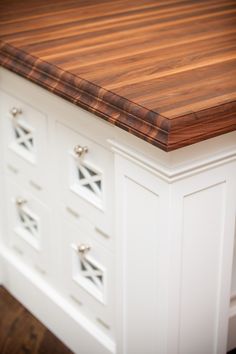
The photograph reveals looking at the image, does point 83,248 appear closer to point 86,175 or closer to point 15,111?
point 86,175

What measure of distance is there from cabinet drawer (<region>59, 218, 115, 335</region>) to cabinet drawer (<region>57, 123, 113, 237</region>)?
0.06 m

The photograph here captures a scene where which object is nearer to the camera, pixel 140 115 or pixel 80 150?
pixel 140 115

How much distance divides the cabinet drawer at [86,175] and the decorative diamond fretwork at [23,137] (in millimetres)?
129

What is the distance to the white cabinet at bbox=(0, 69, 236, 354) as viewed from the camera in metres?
1.22

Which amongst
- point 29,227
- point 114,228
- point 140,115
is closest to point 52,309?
point 29,227

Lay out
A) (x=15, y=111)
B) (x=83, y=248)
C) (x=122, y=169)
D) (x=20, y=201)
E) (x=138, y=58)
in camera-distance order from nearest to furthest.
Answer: (x=122, y=169)
(x=138, y=58)
(x=83, y=248)
(x=15, y=111)
(x=20, y=201)

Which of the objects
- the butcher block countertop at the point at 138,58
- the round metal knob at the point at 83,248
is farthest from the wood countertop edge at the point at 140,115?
the round metal knob at the point at 83,248

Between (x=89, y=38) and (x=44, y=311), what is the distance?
0.67m

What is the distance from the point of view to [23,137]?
1.64 meters

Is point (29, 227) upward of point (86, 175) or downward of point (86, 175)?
downward

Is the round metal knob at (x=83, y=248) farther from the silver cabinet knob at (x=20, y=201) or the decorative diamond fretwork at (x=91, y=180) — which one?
the silver cabinet knob at (x=20, y=201)

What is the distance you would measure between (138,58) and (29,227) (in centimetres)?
56

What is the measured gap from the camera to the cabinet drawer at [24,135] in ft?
5.16

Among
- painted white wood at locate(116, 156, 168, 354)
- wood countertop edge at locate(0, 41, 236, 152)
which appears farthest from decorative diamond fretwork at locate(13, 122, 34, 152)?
painted white wood at locate(116, 156, 168, 354)
